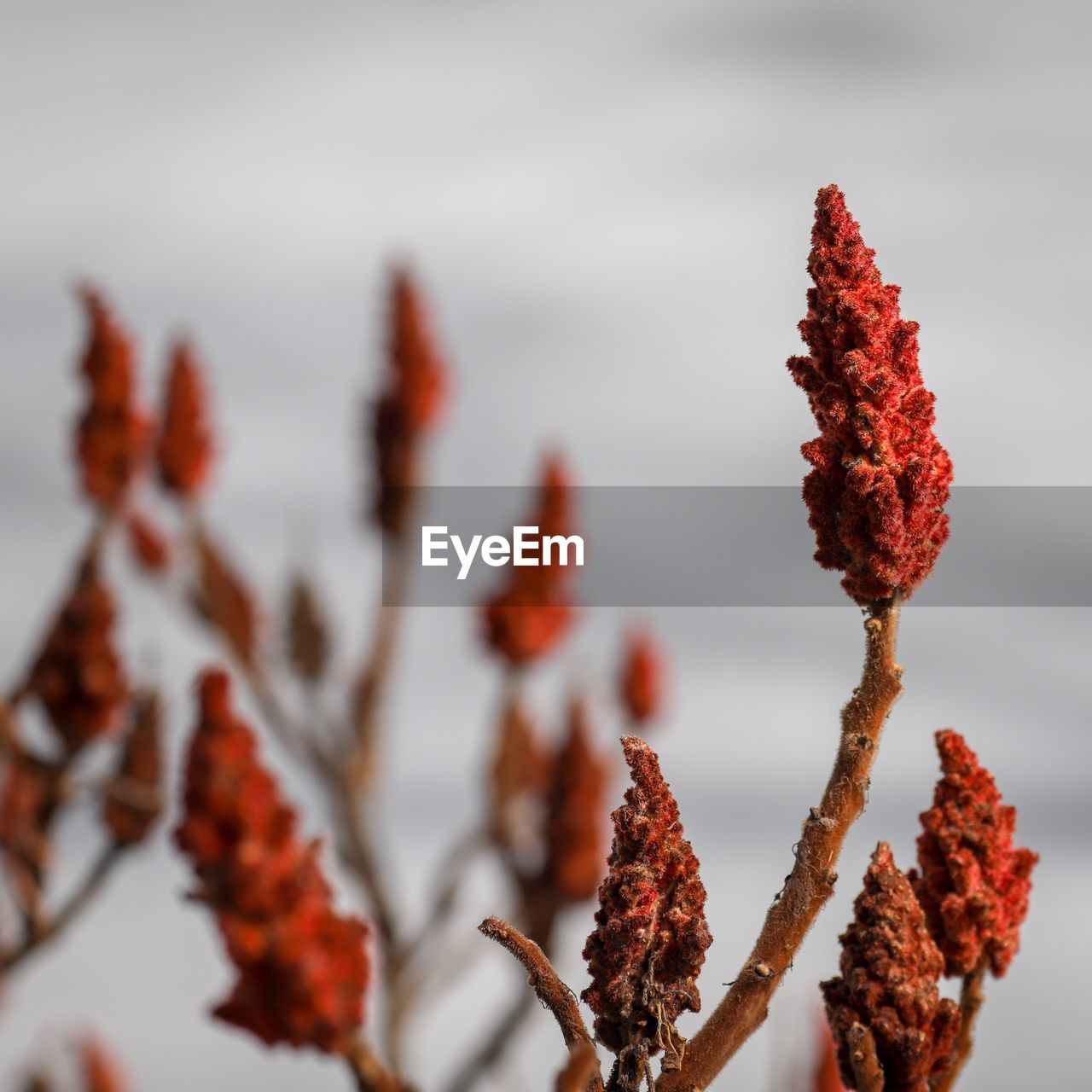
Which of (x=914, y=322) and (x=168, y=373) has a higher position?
(x=168, y=373)

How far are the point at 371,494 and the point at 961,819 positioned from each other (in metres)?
6.19

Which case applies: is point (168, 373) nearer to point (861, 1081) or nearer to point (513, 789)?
point (513, 789)

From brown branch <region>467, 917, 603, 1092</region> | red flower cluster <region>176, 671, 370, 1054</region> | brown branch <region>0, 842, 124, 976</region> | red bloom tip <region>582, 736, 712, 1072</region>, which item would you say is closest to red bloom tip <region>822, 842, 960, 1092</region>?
red bloom tip <region>582, 736, 712, 1072</region>

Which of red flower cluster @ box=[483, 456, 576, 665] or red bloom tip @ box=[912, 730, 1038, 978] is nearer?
red bloom tip @ box=[912, 730, 1038, 978]

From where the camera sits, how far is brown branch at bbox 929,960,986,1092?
75.4 inches

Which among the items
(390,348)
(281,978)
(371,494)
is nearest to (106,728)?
(371,494)

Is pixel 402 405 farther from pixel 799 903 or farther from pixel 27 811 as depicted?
pixel 799 903

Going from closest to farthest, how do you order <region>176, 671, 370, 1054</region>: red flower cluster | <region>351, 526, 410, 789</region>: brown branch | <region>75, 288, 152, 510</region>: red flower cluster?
<region>176, 671, 370, 1054</region>: red flower cluster
<region>75, 288, 152, 510</region>: red flower cluster
<region>351, 526, 410, 789</region>: brown branch

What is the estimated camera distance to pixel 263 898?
7.44 feet

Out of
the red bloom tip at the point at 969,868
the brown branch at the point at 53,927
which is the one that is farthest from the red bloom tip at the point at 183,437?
the red bloom tip at the point at 969,868

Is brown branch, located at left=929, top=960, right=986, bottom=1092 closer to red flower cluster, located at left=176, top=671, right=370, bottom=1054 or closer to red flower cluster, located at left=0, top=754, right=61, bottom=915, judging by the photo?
red flower cluster, located at left=176, top=671, right=370, bottom=1054

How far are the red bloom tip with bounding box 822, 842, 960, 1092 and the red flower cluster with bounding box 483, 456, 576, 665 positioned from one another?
603cm

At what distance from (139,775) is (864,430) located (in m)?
5.39

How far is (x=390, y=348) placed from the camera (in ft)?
26.5
